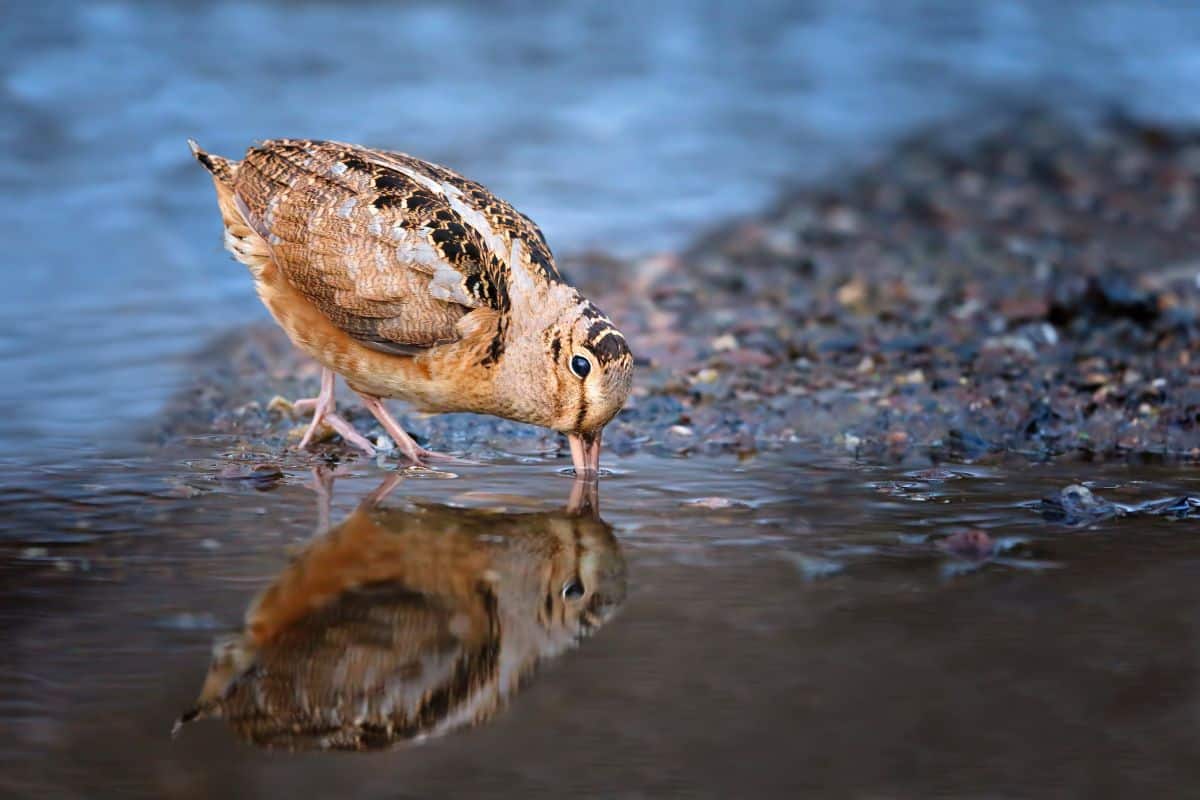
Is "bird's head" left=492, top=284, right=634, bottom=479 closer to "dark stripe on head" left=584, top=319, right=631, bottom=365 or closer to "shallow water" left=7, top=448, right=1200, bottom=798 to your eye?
"dark stripe on head" left=584, top=319, right=631, bottom=365

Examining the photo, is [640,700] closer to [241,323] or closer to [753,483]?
[753,483]

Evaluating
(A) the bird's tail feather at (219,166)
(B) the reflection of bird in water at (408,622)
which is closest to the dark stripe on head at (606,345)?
(B) the reflection of bird in water at (408,622)

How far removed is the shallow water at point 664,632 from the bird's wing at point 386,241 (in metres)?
0.70

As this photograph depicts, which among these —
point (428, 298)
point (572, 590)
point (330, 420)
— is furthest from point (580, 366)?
point (330, 420)

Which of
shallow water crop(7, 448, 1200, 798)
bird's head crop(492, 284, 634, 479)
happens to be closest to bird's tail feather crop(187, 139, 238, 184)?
shallow water crop(7, 448, 1200, 798)

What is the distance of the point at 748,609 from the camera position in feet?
15.9

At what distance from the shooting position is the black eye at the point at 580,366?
5.89 m

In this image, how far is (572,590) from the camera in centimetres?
505

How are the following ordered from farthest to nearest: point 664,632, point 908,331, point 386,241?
point 908,331 < point 386,241 < point 664,632

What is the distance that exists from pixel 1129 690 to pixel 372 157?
3.84 meters

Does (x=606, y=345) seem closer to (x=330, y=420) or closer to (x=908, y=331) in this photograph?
(x=330, y=420)

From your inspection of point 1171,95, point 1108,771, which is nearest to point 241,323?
point 1108,771

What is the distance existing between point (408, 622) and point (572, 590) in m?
0.63

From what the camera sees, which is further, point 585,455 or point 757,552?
point 585,455
